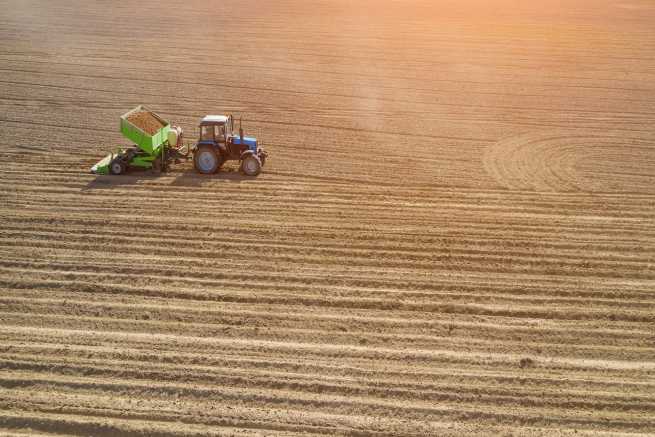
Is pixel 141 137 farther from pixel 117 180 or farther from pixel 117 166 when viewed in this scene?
pixel 117 180

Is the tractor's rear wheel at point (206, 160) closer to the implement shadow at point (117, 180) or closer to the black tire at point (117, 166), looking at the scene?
the implement shadow at point (117, 180)

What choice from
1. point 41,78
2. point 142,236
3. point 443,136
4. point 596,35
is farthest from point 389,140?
point 596,35

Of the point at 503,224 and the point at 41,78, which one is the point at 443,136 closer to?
the point at 503,224

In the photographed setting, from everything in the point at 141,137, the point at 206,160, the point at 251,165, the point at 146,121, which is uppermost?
the point at 146,121

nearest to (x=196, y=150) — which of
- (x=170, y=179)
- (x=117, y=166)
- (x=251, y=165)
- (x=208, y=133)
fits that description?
(x=208, y=133)

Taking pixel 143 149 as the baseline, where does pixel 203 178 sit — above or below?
below

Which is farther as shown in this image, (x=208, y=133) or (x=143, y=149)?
(x=208, y=133)

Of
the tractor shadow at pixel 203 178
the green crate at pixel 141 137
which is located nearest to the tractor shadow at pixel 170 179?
the tractor shadow at pixel 203 178
